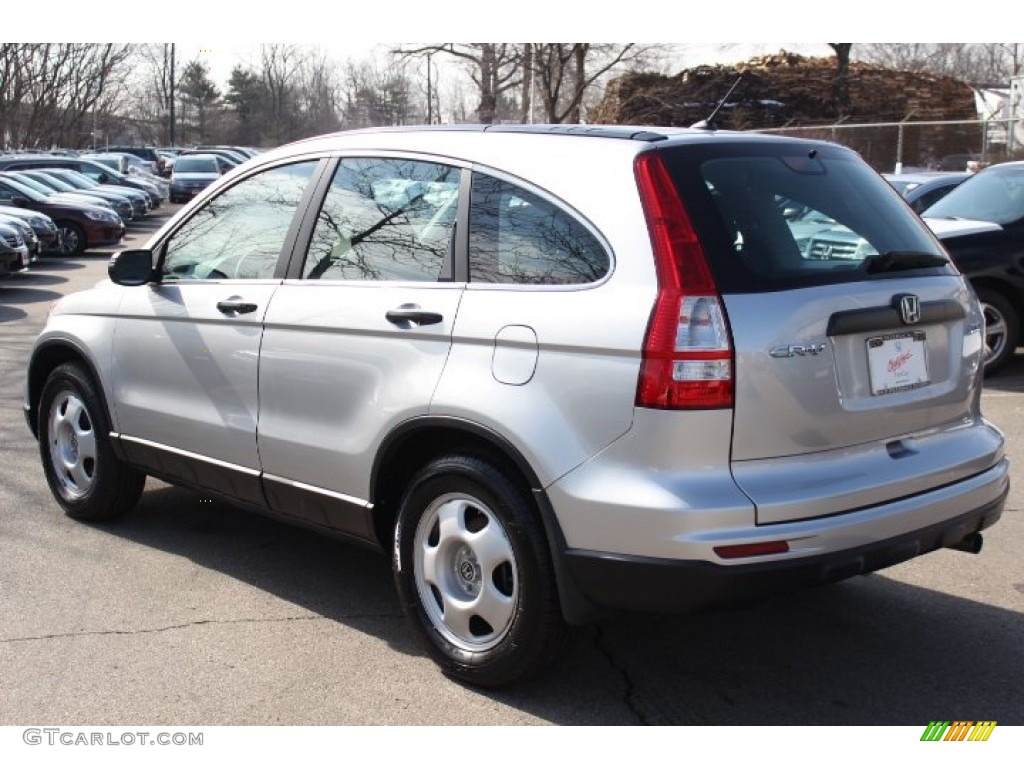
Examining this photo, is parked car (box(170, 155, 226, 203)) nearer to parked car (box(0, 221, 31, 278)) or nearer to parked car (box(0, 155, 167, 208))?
parked car (box(0, 155, 167, 208))

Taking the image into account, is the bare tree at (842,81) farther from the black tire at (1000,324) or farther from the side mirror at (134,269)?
the side mirror at (134,269)

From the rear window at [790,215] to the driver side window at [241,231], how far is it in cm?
181

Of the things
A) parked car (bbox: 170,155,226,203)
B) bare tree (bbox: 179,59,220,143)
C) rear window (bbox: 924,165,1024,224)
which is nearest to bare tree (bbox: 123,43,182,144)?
bare tree (bbox: 179,59,220,143)

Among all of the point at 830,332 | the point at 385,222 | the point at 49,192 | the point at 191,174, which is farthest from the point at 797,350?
the point at 191,174

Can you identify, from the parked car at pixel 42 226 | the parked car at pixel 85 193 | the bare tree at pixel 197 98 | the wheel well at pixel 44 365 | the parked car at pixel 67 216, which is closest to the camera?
the wheel well at pixel 44 365

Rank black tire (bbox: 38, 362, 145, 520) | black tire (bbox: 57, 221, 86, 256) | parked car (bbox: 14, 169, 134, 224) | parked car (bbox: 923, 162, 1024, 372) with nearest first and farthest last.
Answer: black tire (bbox: 38, 362, 145, 520), parked car (bbox: 923, 162, 1024, 372), black tire (bbox: 57, 221, 86, 256), parked car (bbox: 14, 169, 134, 224)

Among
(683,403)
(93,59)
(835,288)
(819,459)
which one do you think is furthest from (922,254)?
(93,59)

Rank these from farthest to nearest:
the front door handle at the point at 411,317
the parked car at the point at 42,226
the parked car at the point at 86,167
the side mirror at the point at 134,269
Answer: the parked car at the point at 86,167 < the parked car at the point at 42,226 < the side mirror at the point at 134,269 < the front door handle at the point at 411,317

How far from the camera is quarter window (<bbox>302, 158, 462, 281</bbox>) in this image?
408cm

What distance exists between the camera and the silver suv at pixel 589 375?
3.32 m

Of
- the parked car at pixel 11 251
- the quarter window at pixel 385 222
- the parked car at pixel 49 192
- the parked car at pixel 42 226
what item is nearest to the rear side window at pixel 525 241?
the quarter window at pixel 385 222

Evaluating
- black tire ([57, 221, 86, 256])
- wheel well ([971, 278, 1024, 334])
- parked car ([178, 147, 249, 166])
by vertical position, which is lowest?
black tire ([57, 221, 86, 256])
